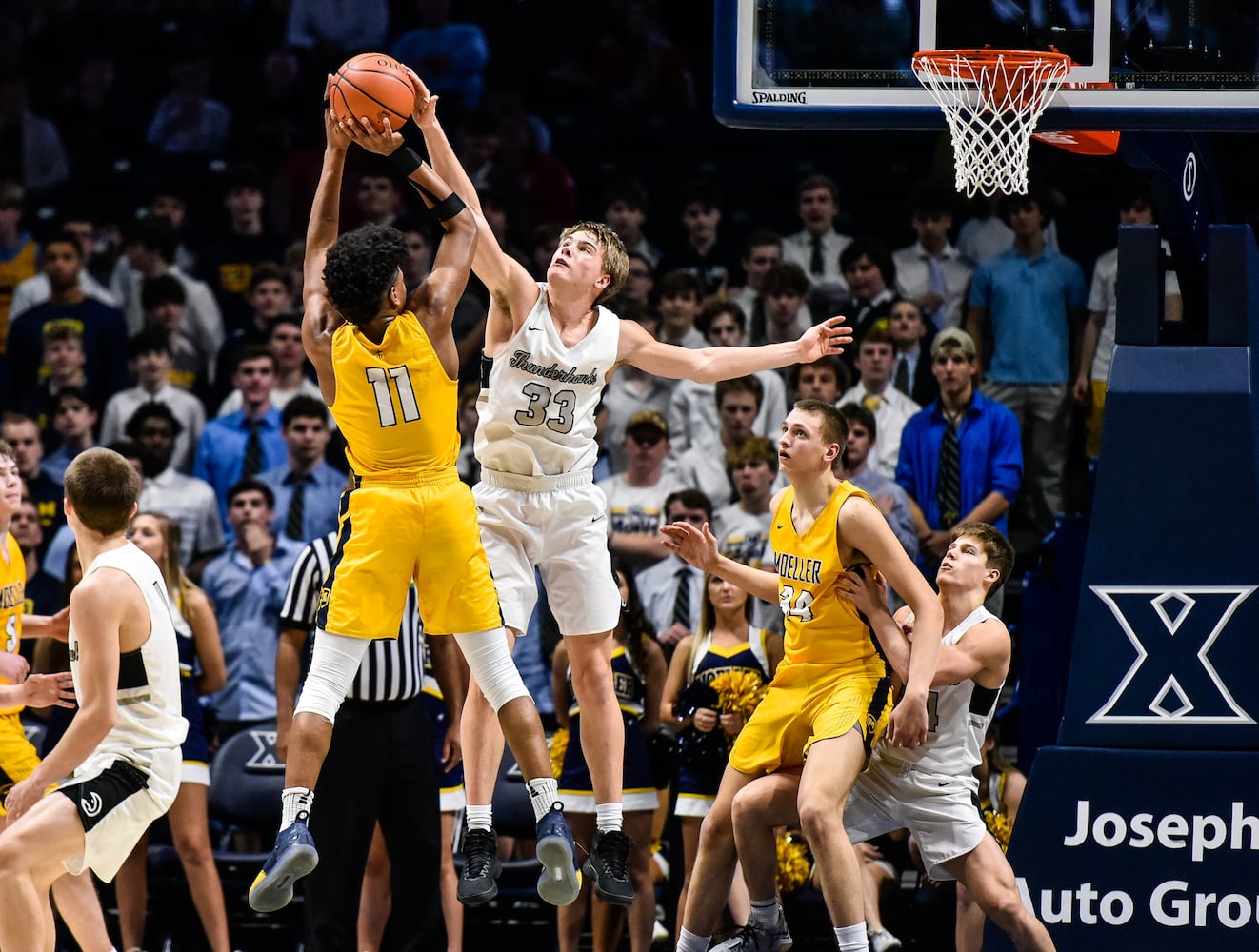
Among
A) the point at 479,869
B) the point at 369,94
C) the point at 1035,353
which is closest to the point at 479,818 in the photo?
the point at 479,869

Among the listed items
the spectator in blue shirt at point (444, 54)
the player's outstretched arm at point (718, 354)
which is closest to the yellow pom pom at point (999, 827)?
the player's outstretched arm at point (718, 354)

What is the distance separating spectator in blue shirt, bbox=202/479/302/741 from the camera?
9633 millimetres

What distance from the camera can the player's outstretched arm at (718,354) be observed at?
673 centimetres

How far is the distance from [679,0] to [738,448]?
227 inches

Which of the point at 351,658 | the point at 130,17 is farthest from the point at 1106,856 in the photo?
the point at 130,17

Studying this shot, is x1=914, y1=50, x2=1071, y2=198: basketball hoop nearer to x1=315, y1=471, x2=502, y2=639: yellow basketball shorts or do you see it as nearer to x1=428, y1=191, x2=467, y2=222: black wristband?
x1=428, y1=191, x2=467, y2=222: black wristband

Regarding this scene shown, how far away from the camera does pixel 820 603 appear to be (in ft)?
22.5

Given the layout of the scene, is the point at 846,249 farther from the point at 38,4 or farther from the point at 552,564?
the point at 38,4

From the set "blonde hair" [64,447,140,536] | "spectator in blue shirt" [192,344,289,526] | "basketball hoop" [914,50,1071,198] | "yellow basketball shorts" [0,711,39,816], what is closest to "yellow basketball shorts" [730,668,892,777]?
"basketball hoop" [914,50,1071,198]

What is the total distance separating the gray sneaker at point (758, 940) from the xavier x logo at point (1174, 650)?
1.65m

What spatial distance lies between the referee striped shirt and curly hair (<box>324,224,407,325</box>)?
188 centimetres

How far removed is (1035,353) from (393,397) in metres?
5.23

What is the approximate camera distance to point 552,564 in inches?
261

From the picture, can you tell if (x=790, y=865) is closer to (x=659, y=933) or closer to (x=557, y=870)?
(x=659, y=933)
